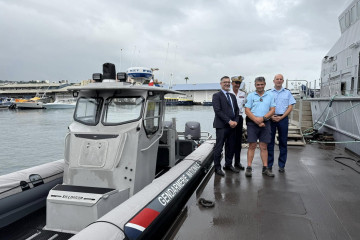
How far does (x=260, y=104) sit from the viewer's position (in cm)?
502

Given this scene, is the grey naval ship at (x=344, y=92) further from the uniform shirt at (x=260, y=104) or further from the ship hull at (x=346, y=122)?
the uniform shirt at (x=260, y=104)

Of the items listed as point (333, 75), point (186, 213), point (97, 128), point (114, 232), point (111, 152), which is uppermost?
point (333, 75)

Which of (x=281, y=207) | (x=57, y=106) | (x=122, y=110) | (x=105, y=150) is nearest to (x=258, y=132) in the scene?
(x=281, y=207)

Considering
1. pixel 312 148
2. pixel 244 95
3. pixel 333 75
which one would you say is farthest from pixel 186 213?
pixel 333 75

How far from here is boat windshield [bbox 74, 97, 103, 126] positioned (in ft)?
14.2

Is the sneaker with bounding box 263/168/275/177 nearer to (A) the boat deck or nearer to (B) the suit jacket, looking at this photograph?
(A) the boat deck

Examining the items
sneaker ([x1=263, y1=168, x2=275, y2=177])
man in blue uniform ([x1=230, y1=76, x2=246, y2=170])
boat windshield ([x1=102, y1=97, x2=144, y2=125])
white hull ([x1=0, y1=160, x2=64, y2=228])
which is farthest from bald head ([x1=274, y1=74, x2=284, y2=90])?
white hull ([x1=0, y1=160, x2=64, y2=228])

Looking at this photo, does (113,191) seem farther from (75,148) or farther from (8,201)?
(8,201)

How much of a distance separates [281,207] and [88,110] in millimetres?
3349

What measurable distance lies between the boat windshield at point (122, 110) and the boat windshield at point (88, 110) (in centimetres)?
14

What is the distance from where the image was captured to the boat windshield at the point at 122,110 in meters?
4.24

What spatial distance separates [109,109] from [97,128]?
37 cm

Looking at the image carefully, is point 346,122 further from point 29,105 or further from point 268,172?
point 29,105

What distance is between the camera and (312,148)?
322 inches
